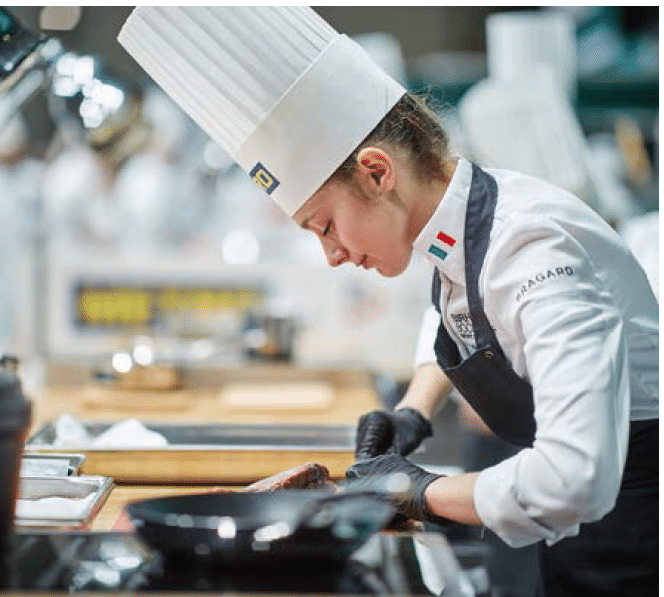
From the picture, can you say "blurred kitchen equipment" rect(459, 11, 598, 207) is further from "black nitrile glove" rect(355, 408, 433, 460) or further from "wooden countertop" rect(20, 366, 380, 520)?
"black nitrile glove" rect(355, 408, 433, 460)

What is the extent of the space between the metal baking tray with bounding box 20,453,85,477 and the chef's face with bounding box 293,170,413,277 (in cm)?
63

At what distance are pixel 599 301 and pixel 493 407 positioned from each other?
1.33 ft

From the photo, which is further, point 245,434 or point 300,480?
point 245,434

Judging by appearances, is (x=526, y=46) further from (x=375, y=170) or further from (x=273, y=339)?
(x=375, y=170)

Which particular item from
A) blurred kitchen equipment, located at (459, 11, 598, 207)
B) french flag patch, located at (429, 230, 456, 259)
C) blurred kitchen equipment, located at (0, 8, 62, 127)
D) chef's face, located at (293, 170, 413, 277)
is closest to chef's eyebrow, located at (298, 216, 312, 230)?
chef's face, located at (293, 170, 413, 277)

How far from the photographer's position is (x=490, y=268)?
1.67m

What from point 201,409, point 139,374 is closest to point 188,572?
point 201,409

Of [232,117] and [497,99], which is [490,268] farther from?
[497,99]

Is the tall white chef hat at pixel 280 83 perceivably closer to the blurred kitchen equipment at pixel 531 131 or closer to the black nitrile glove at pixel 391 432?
the black nitrile glove at pixel 391 432

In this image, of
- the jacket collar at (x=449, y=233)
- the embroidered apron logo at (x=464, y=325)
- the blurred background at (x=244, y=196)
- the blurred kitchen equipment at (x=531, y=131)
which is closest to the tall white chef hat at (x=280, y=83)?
the jacket collar at (x=449, y=233)

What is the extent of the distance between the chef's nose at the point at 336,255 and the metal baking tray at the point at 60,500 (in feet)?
1.86

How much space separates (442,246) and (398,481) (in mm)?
397

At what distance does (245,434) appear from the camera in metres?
2.61

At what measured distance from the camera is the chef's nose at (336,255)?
1.84 metres
